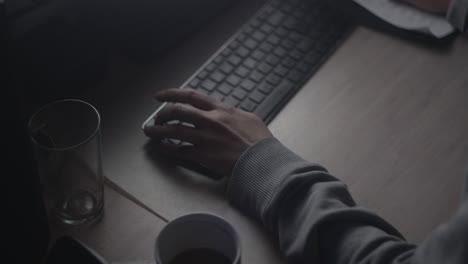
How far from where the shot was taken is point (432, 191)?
2.68ft

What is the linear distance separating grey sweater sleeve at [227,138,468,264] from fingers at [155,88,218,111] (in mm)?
108

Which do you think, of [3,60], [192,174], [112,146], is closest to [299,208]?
[192,174]

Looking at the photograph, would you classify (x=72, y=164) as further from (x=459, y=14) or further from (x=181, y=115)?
(x=459, y=14)

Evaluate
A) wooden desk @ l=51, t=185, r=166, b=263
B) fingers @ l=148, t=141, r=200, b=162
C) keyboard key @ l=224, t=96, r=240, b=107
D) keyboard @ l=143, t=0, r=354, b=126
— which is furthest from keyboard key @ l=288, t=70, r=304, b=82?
wooden desk @ l=51, t=185, r=166, b=263

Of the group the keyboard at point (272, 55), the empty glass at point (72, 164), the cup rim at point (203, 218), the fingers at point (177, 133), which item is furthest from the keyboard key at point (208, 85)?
the cup rim at point (203, 218)

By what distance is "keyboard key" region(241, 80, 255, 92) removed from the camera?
3.10 feet

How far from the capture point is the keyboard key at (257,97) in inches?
36.6

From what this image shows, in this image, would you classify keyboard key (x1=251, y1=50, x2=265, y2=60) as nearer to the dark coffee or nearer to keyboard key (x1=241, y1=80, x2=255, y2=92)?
keyboard key (x1=241, y1=80, x2=255, y2=92)

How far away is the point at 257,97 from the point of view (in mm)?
934

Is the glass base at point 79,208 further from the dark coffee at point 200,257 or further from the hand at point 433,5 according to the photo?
the hand at point 433,5

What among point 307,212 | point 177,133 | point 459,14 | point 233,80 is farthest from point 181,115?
point 459,14

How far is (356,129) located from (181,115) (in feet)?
0.84

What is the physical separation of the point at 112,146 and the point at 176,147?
94 mm

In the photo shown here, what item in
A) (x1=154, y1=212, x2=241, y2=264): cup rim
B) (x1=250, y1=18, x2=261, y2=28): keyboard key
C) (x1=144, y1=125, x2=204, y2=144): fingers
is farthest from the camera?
(x1=250, y1=18, x2=261, y2=28): keyboard key
